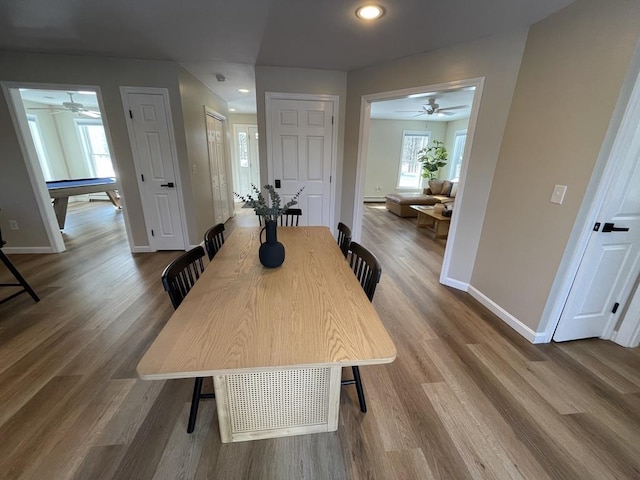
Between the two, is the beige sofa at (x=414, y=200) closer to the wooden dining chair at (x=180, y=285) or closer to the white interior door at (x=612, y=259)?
the white interior door at (x=612, y=259)

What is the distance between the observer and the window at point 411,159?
7.83m

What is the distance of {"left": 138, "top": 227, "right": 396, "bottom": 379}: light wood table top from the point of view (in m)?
0.83

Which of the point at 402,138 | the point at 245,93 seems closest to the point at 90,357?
the point at 245,93

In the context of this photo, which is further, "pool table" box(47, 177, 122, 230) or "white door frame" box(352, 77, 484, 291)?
"pool table" box(47, 177, 122, 230)

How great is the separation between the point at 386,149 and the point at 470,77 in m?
5.74

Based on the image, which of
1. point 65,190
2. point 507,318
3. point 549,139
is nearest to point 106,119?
point 65,190

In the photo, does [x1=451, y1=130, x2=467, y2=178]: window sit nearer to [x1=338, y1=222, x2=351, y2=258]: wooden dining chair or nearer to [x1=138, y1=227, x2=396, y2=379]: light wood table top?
[x1=338, y1=222, x2=351, y2=258]: wooden dining chair

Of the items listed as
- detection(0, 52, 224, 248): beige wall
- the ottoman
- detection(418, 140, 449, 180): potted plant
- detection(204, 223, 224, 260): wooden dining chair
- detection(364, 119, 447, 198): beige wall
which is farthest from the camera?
detection(364, 119, 447, 198): beige wall

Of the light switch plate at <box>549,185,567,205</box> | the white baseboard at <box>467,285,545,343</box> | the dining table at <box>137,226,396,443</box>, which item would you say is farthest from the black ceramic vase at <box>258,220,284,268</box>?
the white baseboard at <box>467,285,545,343</box>

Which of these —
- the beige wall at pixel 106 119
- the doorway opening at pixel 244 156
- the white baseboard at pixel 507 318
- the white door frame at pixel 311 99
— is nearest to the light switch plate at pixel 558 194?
the white baseboard at pixel 507 318

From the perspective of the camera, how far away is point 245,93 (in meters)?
4.59

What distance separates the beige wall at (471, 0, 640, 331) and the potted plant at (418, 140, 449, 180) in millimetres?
5370

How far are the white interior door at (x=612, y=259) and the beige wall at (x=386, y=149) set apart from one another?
20.1ft

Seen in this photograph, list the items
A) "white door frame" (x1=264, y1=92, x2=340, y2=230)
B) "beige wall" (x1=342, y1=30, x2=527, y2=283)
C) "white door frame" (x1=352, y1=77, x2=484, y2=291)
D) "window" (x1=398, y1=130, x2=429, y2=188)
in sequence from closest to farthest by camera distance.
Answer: "beige wall" (x1=342, y1=30, x2=527, y2=283)
"white door frame" (x1=352, y1=77, x2=484, y2=291)
"white door frame" (x1=264, y1=92, x2=340, y2=230)
"window" (x1=398, y1=130, x2=429, y2=188)
